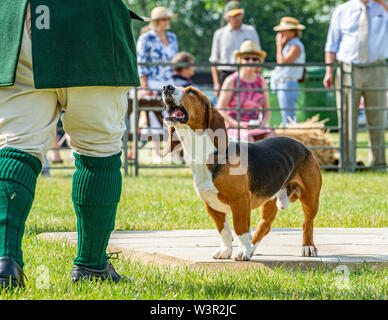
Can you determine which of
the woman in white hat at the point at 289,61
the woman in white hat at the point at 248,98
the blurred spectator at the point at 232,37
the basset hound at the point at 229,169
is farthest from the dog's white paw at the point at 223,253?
the woman in white hat at the point at 289,61

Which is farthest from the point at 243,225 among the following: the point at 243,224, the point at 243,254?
the point at 243,254

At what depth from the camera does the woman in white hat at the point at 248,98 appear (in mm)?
9211

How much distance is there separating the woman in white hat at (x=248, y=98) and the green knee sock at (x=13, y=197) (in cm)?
652

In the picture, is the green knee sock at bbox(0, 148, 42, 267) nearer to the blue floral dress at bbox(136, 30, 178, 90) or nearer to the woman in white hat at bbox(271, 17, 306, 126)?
the blue floral dress at bbox(136, 30, 178, 90)

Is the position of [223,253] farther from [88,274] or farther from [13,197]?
[13,197]

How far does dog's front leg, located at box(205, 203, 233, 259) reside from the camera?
3.77 metres

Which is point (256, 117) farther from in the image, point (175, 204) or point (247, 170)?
point (247, 170)

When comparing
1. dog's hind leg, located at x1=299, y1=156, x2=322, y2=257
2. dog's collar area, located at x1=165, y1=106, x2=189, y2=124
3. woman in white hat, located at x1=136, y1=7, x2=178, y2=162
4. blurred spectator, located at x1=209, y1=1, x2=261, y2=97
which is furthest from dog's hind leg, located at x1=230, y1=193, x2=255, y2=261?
blurred spectator, located at x1=209, y1=1, x2=261, y2=97

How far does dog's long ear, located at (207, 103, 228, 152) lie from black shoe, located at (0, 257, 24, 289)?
1.47 m

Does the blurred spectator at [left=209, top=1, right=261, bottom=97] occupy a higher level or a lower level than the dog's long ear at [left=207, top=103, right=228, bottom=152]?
higher

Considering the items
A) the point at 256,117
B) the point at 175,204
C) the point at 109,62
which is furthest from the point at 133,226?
the point at 256,117

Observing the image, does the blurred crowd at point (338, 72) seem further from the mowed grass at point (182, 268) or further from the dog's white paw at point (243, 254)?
the dog's white paw at point (243, 254)

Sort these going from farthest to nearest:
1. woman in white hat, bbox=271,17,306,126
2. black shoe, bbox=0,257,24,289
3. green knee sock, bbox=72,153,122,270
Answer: woman in white hat, bbox=271,17,306,126
green knee sock, bbox=72,153,122,270
black shoe, bbox=0,257,24,289

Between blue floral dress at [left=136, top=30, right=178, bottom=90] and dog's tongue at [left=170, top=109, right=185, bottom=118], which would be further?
blue floral dress at [left=136, top=30, right=178, bottom=90]
